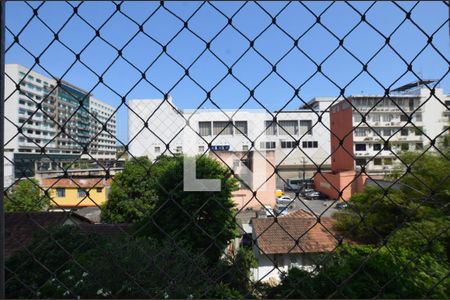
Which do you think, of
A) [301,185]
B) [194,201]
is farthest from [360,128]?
[194,201]

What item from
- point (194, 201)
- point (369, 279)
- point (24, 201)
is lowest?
point (369, 279)

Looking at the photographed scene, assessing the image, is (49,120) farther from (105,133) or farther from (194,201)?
(194,201)

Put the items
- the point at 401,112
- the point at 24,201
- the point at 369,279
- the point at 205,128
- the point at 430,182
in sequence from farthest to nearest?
1. the point at 430,182
2. the point at 369,279
3. the point at 24,201
4. the point at 205,128
5. the point at 401,112

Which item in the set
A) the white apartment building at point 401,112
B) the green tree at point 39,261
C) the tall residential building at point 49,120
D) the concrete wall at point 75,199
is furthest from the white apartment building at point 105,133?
the white apartment building at point 401,112

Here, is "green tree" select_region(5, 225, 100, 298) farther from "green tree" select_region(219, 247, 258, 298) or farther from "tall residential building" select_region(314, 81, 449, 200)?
"tall residential building" select_region(314, 81, 449, 200)

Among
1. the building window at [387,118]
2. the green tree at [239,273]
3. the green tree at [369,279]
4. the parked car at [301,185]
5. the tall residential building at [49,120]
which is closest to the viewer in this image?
the tall residential building at [49,120]

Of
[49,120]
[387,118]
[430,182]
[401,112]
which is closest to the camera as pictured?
[401,112]

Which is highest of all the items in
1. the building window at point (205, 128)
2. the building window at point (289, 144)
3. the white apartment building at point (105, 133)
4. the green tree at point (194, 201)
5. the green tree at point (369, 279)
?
the building window at point (205, 128)

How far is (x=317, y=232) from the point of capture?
454cm

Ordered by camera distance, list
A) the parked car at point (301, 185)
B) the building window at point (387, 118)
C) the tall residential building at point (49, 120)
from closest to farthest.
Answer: the tall residential building at point (49, 120)
the parked car at point (301, 185)
the building window at point (387, 118)

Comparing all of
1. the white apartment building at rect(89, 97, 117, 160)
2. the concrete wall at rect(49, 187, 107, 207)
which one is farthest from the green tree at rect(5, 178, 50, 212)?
the white apartment building at rect(89, 97, 117, 160)

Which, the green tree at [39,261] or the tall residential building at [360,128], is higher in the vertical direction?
the tall residential building at [360,128]

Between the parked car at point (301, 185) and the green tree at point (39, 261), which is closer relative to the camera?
the green tree at point (39, 261)

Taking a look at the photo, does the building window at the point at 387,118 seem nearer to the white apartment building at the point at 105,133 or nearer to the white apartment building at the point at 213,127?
the white apartment building at the point at 213,127
